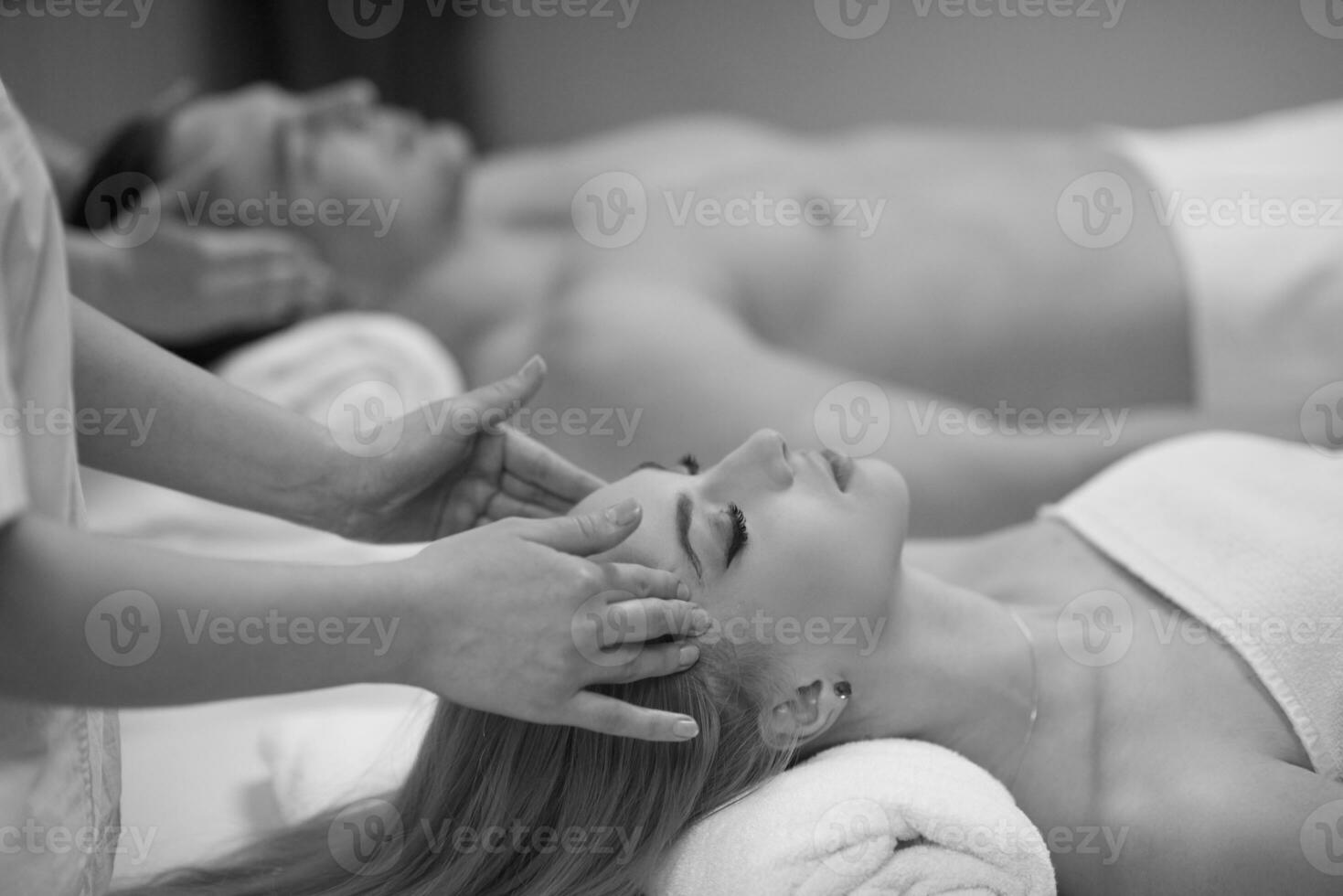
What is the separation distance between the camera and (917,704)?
1.17 m

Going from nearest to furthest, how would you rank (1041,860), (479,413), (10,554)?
(10,554) < (1041,860) < (479,413)

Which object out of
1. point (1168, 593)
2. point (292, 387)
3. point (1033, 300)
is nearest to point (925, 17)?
point (1033, 300)

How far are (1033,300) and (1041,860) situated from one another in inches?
44.1

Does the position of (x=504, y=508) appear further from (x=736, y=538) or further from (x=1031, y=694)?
(x=1031, y=694)

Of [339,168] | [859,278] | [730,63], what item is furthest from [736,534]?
[730,63]

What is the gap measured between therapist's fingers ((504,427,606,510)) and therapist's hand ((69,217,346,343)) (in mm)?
913

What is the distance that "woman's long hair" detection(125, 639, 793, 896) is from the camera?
1075 mm

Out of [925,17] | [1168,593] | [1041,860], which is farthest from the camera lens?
[925,17]

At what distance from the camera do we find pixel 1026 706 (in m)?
1.22

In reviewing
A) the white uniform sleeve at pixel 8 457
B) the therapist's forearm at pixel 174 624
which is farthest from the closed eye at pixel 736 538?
the white uniform sleeve at pixel 8 457

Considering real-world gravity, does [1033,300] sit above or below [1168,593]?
above

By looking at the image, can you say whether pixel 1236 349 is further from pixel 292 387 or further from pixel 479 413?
pixel 292 387

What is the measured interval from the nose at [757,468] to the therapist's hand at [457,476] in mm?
140

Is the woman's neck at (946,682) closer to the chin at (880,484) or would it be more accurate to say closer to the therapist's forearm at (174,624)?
the chin at (880,484)
